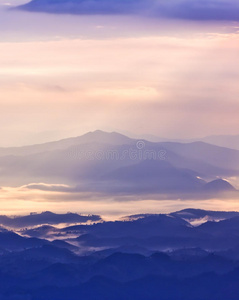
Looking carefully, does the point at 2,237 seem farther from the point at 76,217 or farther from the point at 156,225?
the point at 156,225

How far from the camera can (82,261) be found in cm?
13912

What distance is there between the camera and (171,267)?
139000 mm

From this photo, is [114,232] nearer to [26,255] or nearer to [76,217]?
[76,217]

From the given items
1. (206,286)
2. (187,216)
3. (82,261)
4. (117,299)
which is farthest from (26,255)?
(187,216)

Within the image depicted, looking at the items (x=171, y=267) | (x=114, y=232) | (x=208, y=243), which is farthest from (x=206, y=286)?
(x=114, y=232)

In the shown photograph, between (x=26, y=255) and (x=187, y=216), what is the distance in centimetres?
4031

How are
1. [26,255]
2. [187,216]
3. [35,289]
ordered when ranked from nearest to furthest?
1. [35,289]
2. [26,255]
3. [187,216]

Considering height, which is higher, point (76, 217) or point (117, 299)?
point (76, 217)

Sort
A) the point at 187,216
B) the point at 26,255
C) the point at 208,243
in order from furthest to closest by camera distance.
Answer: the point at 187,216
the point at 208,243
the point at 26,255

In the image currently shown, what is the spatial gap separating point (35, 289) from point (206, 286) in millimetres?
27356

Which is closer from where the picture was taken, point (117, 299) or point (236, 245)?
point (117, 299)

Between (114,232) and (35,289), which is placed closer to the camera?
(35,289)

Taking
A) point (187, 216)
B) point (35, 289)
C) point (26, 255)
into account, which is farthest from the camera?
point (187, 216)

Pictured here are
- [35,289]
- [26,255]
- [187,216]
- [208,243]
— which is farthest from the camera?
[187,216]
